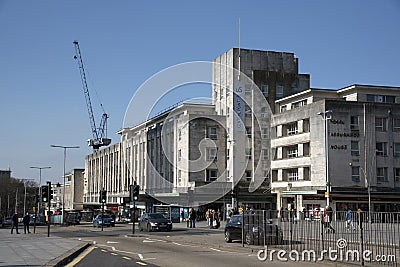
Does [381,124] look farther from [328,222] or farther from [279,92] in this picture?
[328,222]

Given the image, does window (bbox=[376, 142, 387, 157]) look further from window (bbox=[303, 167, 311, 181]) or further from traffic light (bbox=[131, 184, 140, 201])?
traffic light (bbox=[131, 184, 140, 201])

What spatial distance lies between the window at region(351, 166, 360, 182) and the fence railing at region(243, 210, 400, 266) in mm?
42607

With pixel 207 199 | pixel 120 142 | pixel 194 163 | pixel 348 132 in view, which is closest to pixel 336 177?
pixel 348 132

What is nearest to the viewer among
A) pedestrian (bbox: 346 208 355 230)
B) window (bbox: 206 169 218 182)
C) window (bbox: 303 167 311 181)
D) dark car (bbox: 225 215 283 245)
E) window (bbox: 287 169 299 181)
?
pedestrian (bbox: 346 208 355 230)

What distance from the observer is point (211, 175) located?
84.6m

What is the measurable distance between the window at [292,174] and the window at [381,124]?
452 inches

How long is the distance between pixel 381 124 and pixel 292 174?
42.9 feet

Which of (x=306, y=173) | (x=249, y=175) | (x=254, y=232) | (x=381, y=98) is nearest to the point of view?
(x=254, y=232)

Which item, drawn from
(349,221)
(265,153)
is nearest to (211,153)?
(265,153)

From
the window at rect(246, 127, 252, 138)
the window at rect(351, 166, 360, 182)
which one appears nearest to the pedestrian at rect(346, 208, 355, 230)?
the window at rect(351, 166, 360, 182)

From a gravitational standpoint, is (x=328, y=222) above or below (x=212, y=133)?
below

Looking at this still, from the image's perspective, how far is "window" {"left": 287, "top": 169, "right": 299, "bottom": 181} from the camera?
7300cm

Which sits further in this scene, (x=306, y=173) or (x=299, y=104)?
(x=299, y=104)

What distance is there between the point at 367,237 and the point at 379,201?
51760 millimetres
